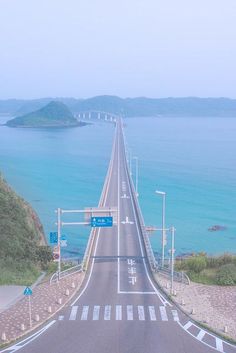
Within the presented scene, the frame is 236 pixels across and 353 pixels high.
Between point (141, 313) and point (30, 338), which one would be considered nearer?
point (30, 338)

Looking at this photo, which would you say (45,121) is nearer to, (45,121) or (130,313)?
(45,121)

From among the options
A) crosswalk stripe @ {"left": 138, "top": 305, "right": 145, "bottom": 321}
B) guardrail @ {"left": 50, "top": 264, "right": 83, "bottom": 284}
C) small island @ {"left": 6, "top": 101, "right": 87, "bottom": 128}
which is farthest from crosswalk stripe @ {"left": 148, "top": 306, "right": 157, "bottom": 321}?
small island @ {"left": 6, "top": 101, "right": 87, "bottom": 128}

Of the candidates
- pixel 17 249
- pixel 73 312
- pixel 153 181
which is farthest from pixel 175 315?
pixel 153 181

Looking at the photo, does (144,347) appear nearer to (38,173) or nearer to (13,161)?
(38,173)

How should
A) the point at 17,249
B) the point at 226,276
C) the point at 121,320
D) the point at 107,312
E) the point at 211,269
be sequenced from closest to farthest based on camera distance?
1. the point at 121,320
2. the point at 107,312
3. the point at 226,276
4. the point at 211,269
5. the point at 17,249

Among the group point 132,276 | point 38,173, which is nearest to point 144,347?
point 132,276

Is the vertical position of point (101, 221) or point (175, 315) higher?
point (101, 221)

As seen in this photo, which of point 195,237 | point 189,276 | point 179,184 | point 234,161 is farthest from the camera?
point 234,161

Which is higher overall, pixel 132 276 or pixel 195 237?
pixel 132 276
